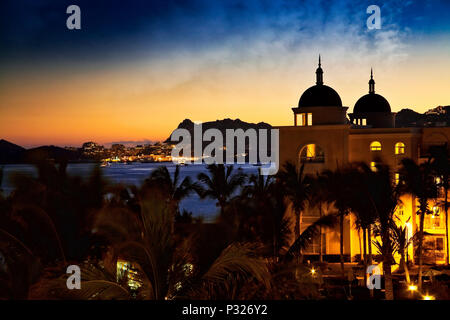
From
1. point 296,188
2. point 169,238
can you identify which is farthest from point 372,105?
point 169,238

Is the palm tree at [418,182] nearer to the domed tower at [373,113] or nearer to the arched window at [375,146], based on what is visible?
the arched window at [375,146]

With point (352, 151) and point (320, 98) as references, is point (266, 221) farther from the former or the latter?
point (320, 98)

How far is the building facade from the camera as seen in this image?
29812 mm

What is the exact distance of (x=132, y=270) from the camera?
6828 millimetres

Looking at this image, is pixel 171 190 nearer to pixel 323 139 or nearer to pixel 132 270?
pixel 323 139

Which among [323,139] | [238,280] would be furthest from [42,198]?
[323,139]

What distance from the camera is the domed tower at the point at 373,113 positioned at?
3572 centimetres

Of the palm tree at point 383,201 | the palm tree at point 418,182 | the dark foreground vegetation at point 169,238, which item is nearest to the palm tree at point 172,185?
the dark foreground vegetation at point 169,238

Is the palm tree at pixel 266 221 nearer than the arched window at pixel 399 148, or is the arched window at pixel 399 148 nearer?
the palm tree at pixel 266 221

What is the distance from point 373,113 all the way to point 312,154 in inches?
307

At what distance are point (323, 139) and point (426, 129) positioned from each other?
6.52m

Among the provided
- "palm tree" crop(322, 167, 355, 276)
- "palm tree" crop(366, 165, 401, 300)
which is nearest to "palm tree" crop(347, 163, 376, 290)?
"palm tree" crop(366, 165, 401, 300)

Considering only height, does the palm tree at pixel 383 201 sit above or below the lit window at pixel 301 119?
below

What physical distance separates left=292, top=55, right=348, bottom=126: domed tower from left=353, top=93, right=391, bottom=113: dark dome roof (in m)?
4.23
